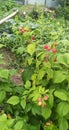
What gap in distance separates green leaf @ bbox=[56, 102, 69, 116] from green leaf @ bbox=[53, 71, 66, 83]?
18 centimetres

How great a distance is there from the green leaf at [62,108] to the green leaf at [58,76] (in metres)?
0.18

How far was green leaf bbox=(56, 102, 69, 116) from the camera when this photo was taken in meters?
2.46

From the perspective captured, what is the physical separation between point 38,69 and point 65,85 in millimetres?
269

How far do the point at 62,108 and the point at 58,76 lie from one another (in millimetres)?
257

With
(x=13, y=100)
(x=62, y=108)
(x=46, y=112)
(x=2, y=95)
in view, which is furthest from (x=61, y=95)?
(x=2, y=95)

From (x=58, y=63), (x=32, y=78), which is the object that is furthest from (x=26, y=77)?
(x=58, y=63)

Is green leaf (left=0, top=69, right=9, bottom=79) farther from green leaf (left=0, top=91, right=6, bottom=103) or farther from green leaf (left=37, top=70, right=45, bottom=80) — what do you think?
green leaf (left=37, top=70, right=45, bottom=80)

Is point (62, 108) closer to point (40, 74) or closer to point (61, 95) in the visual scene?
point (61, 95)

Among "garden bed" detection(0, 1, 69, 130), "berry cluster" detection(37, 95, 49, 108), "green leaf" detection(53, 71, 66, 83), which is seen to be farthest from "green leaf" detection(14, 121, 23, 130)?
"green leaf" detection(53, 71, 66, 83)

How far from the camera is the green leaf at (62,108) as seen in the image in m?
2.46

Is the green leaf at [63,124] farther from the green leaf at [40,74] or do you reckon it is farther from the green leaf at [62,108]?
the green leaf at [40,74]

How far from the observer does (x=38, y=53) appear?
2719mm

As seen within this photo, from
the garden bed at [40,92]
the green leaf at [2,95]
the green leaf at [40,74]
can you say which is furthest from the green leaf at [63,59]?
the green leaf at [2,95]

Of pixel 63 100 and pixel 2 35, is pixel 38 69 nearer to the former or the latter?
pixel 63 100
